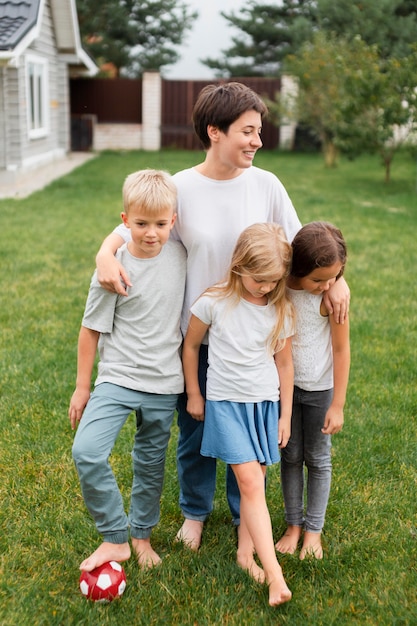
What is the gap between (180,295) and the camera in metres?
2.53

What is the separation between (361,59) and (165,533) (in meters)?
13.4

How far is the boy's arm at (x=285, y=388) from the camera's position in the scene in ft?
8.31

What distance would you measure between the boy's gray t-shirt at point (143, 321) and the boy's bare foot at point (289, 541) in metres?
0.80

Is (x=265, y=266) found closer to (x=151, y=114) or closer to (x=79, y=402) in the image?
(x=79, y=402)

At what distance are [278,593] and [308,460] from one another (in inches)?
22.2

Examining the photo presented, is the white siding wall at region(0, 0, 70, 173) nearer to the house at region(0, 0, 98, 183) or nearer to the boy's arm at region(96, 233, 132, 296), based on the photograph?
the house at region(0, 0, 98, 183)

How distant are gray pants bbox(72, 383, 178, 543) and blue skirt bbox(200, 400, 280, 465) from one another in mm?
180

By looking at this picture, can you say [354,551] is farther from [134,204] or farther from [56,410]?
[56,410]

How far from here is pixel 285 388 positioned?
101 inches

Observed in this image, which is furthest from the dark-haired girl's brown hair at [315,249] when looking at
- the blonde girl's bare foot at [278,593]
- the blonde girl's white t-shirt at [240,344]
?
the blonde girl's bare foot at [278,593]

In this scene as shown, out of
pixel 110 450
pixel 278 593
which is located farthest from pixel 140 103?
pixel 278 593

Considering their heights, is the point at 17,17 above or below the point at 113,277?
above

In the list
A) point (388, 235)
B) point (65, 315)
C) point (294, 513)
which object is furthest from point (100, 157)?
point (294, 513)

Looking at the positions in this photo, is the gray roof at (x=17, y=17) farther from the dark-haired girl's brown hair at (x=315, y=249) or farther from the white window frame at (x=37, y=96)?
the dark-haired girl's brown hair at (x=315, y=249)
